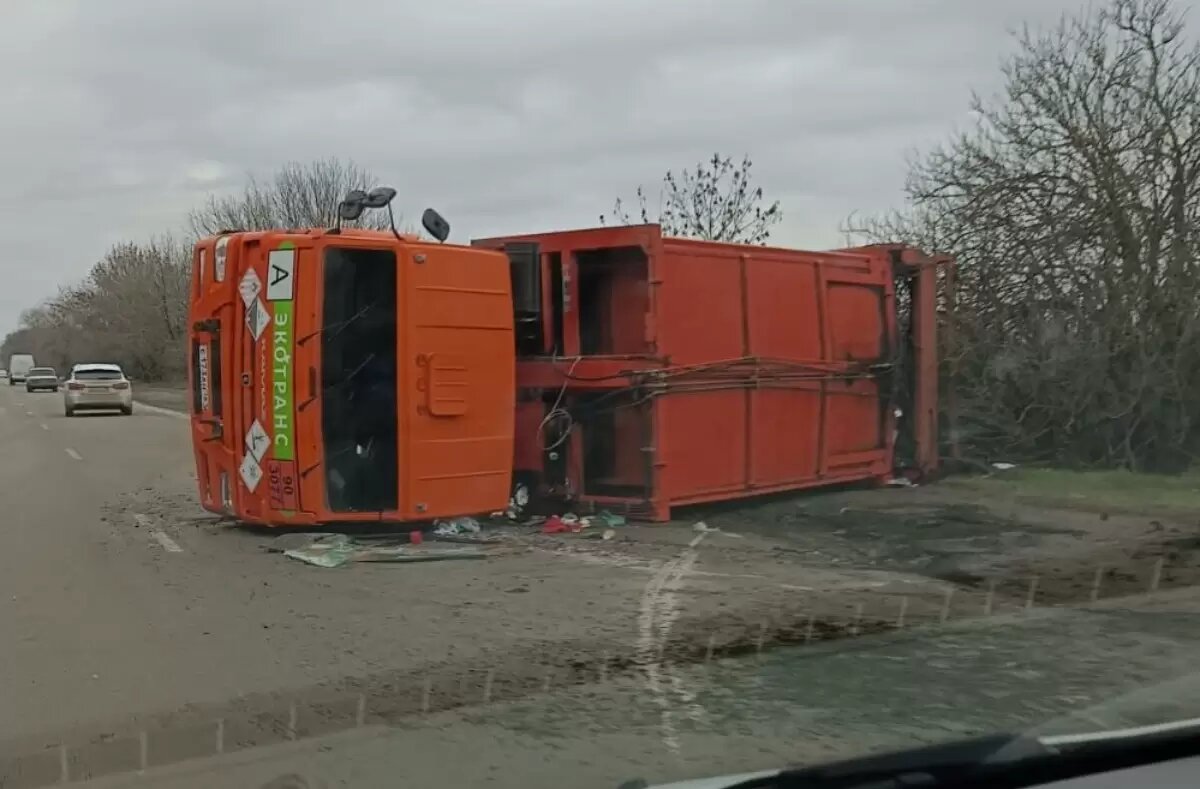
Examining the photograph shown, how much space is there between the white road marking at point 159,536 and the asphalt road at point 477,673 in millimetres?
429

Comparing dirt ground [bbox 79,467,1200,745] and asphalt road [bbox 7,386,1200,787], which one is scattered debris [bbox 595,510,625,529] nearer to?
dirt ground [bbox 79,467,1200,745]

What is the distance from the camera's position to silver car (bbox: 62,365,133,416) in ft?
117

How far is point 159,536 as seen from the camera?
11.2 m

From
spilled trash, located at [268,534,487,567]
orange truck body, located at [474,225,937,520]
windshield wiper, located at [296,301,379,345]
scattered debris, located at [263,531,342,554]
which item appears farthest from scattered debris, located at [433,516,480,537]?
windshield wiper, located at [296,301,379,345]

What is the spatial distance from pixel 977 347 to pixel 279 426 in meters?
8.97

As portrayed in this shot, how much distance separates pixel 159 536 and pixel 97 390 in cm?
2643

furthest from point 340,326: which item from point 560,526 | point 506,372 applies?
point 560,526

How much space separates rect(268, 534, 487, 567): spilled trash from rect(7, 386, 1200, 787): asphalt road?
23 centimetres

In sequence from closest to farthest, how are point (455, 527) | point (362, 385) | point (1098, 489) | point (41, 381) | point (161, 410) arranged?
point (362, 385) → point (455, 527) → point (1098, 489) → point (161, 410) → point (41, 381)

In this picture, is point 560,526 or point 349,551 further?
point 560,526

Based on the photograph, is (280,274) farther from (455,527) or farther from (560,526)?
(560,526)

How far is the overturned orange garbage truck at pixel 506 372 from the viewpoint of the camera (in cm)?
1016

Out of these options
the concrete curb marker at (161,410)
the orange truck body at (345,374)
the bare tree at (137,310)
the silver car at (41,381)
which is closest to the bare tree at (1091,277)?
the orange truck body at (345,374)

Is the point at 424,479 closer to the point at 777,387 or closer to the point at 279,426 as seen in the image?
the point at 279,426
